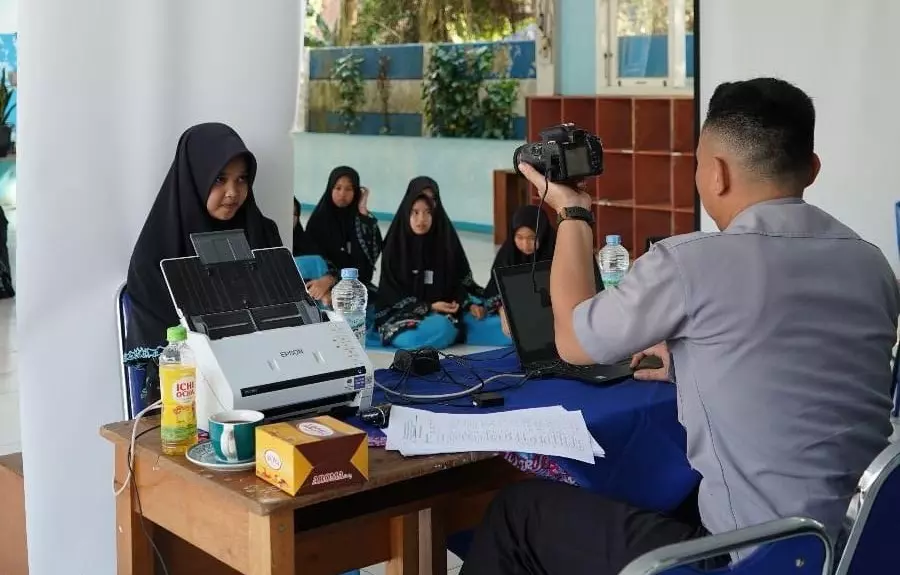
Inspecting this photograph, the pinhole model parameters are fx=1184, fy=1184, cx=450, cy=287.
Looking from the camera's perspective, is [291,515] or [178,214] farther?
[178,214]

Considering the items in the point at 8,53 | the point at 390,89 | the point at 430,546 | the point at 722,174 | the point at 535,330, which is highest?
the point at 8,53

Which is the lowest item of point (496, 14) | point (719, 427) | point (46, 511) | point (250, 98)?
point (46, 511)

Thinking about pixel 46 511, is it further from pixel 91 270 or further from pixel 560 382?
pixel 560 382

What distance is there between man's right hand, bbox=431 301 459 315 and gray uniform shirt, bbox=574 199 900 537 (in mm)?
4079

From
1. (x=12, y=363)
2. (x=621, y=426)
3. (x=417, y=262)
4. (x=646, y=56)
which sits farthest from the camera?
(x=646, y=56)

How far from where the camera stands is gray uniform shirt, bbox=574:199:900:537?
5.78 feet

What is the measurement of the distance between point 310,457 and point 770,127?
2.87 ft

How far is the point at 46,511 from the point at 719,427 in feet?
5.55

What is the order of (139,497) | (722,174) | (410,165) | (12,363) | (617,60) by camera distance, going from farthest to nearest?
(410,165) → (617,60) → (12,363) → (139,497) → (722,174)

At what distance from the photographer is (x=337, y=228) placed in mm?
6445

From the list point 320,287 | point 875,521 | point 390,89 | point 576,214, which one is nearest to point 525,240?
point 320,287

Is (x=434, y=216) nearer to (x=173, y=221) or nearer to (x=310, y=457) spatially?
(x=173, y=221)

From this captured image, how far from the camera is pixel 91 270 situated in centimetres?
278

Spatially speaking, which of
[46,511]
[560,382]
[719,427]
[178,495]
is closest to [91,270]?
[46,511]
